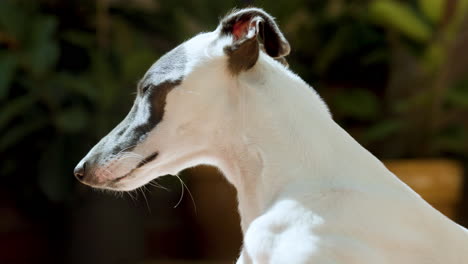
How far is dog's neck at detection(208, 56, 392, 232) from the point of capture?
1.09 m

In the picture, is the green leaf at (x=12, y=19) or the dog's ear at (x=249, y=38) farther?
the green leaf at (x=12, y=19)

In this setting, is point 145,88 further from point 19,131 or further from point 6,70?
point 19,131

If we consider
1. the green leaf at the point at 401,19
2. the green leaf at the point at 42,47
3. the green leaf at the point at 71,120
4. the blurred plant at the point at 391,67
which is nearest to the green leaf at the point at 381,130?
the blurred plant at the point at 391,67

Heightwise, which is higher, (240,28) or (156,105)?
(240,28)

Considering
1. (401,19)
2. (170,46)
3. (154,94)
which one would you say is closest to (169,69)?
(154,94)

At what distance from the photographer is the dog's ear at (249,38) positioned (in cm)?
108

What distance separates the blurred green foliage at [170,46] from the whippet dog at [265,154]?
1.77m

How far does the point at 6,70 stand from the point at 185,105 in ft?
6.10

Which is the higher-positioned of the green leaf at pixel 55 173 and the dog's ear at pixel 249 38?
the dog's ear at pixel 249 38

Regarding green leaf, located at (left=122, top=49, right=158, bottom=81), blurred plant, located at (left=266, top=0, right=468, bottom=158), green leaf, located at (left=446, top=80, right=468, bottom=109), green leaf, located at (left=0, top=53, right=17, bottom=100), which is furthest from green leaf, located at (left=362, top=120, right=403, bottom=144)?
green leaf, located at (left=0, top=53, right=17, bottom=100)

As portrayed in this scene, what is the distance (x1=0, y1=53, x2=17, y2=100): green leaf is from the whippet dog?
5.58ft

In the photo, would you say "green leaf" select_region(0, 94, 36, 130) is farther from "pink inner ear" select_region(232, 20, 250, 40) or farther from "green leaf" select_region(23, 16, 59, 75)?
"pink inner ear" select_region(232, 20, 250, 40)

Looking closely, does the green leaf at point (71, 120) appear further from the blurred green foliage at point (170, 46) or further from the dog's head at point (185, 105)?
the dog's head at point (185, 105)

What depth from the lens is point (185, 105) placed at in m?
1.11
